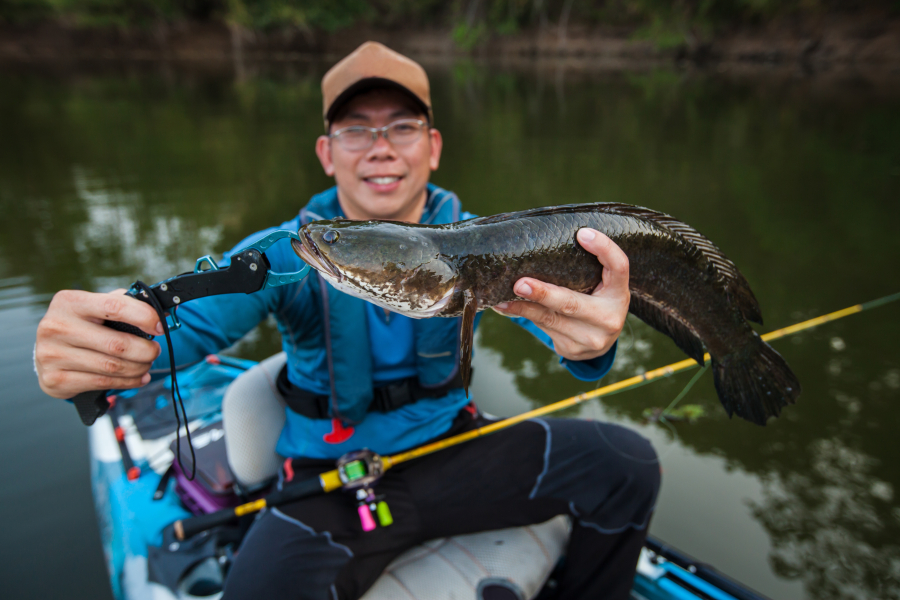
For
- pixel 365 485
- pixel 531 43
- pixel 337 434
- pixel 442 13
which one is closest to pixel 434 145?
pixel 337 434

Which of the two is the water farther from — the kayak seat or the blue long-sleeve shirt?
the blue long-sleeve shirt

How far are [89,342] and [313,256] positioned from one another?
711 mm

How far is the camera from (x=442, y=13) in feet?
202

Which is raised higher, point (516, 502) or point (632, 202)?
point (516, 502)

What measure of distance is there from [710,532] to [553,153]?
12.1 meters

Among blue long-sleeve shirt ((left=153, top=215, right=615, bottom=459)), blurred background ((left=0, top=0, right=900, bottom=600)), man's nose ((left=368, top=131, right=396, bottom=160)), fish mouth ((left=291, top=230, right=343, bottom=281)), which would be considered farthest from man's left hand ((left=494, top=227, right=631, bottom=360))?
blurred background ((left=0, top=0, right=900, bottom=600))

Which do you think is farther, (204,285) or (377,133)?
(377,133)

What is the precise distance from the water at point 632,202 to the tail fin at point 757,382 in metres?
1.76

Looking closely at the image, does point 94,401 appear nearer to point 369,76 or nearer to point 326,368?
point 326,368

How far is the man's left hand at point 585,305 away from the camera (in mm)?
1672

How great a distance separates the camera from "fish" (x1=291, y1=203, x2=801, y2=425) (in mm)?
1624

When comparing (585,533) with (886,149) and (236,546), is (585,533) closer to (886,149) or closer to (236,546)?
(236,546)

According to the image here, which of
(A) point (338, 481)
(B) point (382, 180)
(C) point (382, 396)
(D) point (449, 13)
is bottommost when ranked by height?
(A) point (338, 481)

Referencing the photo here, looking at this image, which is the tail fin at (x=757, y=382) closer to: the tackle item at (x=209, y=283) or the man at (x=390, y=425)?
the man at (x=390, y=425)
